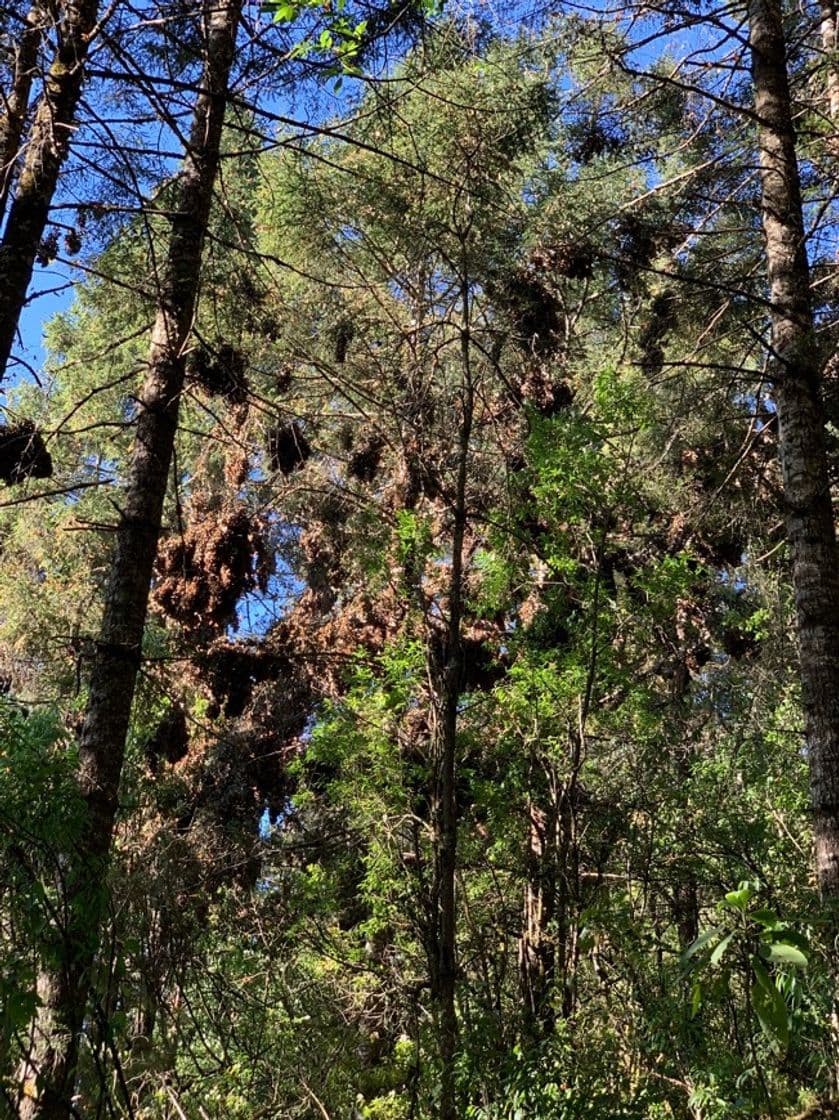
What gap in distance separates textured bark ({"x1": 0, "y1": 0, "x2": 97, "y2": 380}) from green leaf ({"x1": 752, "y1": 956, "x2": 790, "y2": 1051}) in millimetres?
3171

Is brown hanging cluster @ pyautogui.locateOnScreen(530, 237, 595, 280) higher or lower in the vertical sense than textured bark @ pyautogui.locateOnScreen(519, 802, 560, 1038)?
higher

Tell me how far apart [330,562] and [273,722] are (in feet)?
7.40

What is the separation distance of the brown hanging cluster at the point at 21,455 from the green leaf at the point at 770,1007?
4.33 metres

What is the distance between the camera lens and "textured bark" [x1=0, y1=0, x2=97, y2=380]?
138 inches

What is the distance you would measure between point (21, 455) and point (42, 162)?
171cm

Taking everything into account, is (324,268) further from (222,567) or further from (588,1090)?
(588,1090)

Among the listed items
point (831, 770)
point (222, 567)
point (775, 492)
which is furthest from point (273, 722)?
point (831, 770)

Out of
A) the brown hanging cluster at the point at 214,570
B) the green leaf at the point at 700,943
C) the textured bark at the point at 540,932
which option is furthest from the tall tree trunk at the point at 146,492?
the brown hanging cluster at the point at 214,570

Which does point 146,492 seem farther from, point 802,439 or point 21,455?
point 802,439

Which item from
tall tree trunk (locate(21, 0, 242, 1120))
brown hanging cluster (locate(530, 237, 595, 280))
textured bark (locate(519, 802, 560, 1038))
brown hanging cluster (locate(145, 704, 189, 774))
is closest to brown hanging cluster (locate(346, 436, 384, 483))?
brown hanging cluster (locate(530, 237, 595, 280))

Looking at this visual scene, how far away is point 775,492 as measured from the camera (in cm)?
756

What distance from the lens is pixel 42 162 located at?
11.8ft

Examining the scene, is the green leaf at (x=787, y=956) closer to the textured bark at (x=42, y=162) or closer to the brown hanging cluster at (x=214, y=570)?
the textured bark at (x=42, y=162)

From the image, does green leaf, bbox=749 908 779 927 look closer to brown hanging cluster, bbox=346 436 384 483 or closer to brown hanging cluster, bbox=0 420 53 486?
brown hanging cluster, bbox=0 420 53 486
